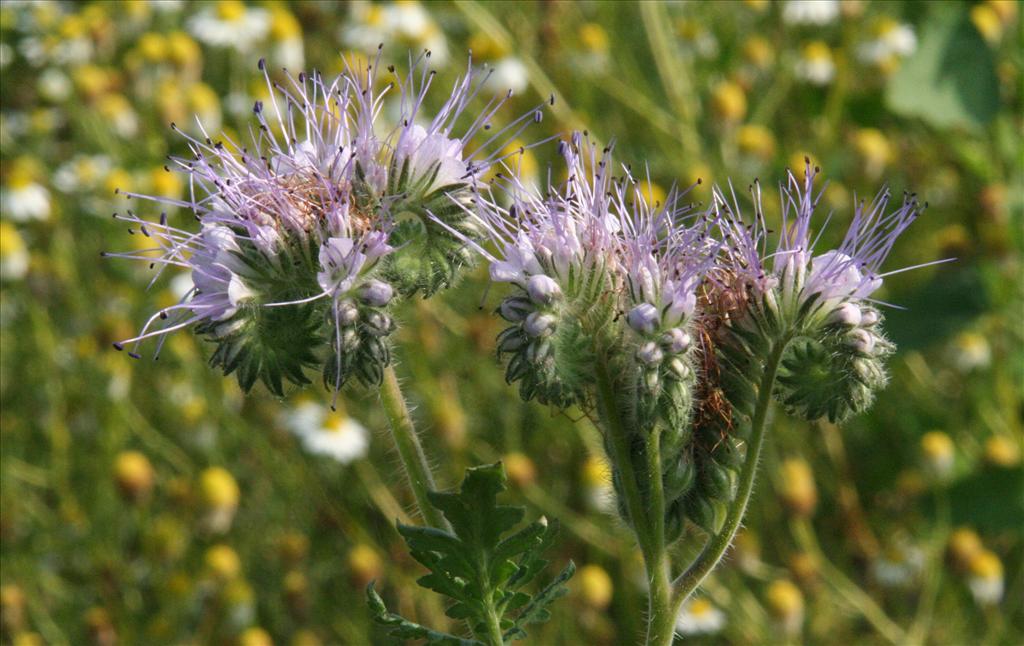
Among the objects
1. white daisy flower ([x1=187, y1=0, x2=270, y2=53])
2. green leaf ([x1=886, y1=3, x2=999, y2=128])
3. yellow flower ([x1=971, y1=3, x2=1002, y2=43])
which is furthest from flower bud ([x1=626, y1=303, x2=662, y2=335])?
white daisy flower ([x1=187, y1=0, x2=270, y2=53])

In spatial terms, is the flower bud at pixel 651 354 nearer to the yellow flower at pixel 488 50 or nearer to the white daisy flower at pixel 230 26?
the yellow flower at pixel 488 50

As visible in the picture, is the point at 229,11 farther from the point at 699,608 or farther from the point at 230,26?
the point at 699,608

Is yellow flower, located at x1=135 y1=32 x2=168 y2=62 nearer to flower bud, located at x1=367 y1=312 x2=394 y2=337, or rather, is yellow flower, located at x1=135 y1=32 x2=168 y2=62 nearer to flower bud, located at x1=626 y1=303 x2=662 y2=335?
flower bud, located at x1=367 y1=312 x2=394 y2=337

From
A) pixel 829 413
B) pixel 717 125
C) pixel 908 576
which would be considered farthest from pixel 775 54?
pixel 829 413

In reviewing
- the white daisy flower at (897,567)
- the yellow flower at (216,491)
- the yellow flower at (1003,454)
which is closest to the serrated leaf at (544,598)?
the yellow flower at (216,491)

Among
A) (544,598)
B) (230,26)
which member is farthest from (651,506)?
(230,26)

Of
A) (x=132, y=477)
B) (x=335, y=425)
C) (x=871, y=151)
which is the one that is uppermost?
(x=871, y=151)

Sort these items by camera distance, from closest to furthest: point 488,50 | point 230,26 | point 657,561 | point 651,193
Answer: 1. point 657,561
2. point 651,193
3. point 488,50
4. point 230,26
